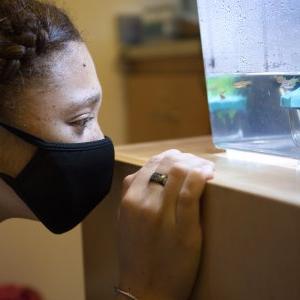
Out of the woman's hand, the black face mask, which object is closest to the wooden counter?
the woman's hand

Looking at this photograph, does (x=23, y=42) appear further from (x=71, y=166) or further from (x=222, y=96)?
(x=222, y=96)

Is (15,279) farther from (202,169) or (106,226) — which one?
(202,169)

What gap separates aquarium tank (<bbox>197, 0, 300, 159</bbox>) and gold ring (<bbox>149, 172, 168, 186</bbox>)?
0.48 feet

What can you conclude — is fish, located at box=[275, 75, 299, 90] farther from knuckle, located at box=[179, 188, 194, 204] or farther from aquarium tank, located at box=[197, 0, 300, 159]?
knuckle, located at box=[179, 188, 194, 204]

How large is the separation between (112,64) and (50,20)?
1.59 m

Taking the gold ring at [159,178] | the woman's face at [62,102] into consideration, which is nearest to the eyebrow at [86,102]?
the woman's face at [62,102]

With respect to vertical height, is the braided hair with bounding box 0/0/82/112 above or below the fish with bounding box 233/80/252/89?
above

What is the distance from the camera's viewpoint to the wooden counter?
1.45ft

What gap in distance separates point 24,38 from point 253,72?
271 mm

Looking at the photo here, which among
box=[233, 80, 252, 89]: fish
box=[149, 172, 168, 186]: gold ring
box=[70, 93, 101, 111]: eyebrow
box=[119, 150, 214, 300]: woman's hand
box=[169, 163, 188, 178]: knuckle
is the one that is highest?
box=[70, 93, 101, 111]: eyebrow

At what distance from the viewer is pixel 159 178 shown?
58 centimetres

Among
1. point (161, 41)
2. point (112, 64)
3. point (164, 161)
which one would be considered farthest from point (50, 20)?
point (161, 41)

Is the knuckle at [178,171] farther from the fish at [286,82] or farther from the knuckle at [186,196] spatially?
the fish at [286,82]

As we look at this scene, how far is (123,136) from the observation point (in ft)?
7.21
